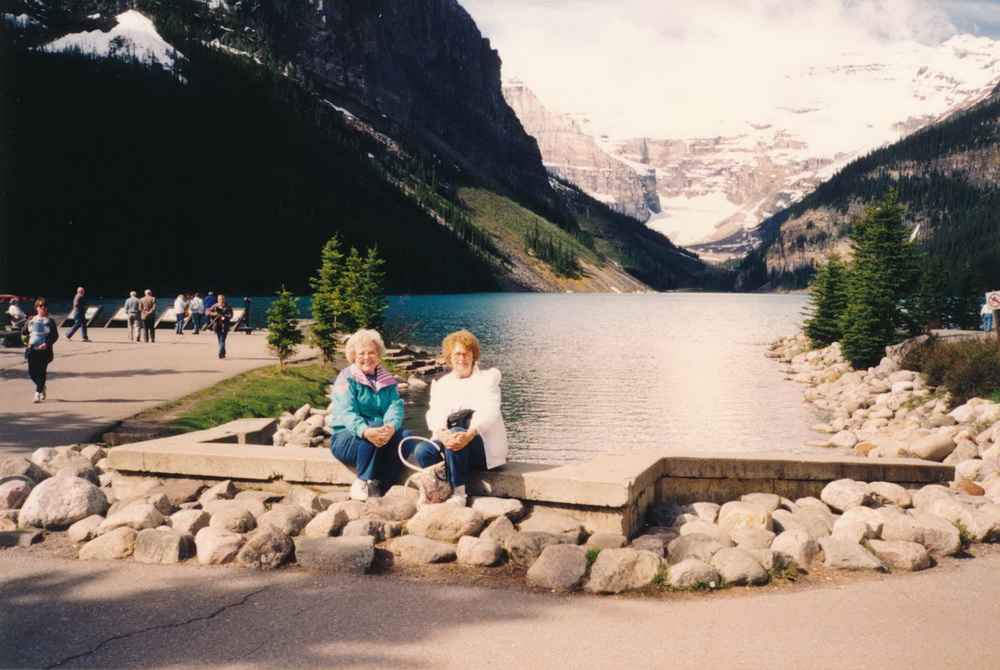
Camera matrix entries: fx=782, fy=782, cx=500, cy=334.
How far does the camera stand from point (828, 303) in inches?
1972

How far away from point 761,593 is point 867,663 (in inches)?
55.2

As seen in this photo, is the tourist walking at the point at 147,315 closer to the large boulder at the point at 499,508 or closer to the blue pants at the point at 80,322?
the blue pants at the point at 80,322

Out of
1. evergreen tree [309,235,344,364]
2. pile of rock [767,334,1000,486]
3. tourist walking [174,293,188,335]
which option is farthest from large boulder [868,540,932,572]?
tourist walking [174,293,188,335]

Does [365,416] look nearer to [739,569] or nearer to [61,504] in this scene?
[61,504]

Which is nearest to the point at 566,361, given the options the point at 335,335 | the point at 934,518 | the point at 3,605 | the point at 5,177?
the point at 335,335

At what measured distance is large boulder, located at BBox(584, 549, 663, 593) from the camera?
664 centimetres

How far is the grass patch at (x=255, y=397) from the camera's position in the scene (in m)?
18.0

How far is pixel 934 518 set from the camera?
28.0 ft

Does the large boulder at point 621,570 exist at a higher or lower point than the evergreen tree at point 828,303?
lower

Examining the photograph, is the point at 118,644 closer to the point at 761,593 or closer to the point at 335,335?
the point at 761,593

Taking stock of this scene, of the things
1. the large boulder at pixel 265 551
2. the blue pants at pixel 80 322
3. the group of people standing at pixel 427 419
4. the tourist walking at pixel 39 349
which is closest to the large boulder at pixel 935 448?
the group of people standing at pixel 427 419

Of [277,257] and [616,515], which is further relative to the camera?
[277,257]

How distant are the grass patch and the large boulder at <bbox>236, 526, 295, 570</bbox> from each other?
968 centimetres

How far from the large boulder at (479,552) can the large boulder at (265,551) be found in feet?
5.27
